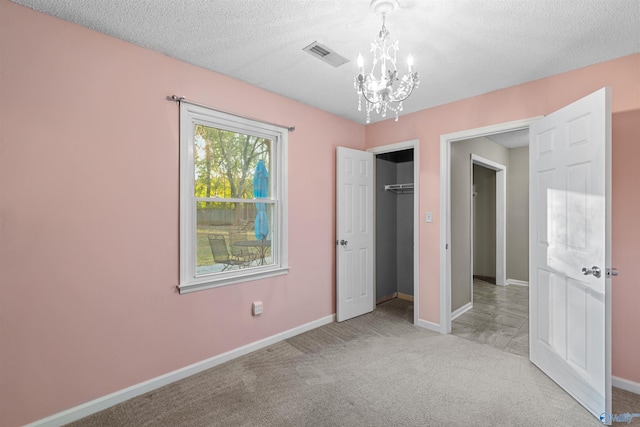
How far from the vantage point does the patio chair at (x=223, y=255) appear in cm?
280

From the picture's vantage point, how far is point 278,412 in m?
2.06

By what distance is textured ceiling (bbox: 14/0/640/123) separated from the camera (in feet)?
5.95

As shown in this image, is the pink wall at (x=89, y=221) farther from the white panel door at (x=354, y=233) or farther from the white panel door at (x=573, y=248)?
the white panel door at (x=573, y=248)

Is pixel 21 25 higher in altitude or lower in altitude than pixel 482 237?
higher

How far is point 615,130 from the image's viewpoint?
237 centimetres

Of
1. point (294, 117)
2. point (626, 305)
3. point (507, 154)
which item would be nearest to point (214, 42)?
point (294, 117)

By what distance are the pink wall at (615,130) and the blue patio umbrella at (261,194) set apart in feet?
6.12

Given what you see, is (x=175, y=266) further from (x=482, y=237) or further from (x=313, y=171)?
(x=482, y=237)

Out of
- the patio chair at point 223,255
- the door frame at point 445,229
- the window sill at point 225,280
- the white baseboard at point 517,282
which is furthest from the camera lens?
the white baseboard at point 517,282

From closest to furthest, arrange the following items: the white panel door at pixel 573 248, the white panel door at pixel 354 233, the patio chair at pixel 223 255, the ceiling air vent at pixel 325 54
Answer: the white panel door at pixel 573 248 < the ceiling air vent at pixel 325 54 < the patio chair at pixel 223 255 < the white panel door at pixel 354 233

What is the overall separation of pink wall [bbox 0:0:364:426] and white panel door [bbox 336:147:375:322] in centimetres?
141

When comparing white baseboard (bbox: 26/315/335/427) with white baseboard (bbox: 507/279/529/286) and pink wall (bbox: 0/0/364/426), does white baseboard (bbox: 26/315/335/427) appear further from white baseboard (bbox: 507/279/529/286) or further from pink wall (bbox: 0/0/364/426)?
white baseboard (bbox: 507/279/529/286)

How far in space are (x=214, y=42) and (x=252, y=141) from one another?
100 centimetres

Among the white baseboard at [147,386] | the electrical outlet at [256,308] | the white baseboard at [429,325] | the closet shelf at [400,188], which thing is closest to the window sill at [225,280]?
the electrical outlet at [256,308]
